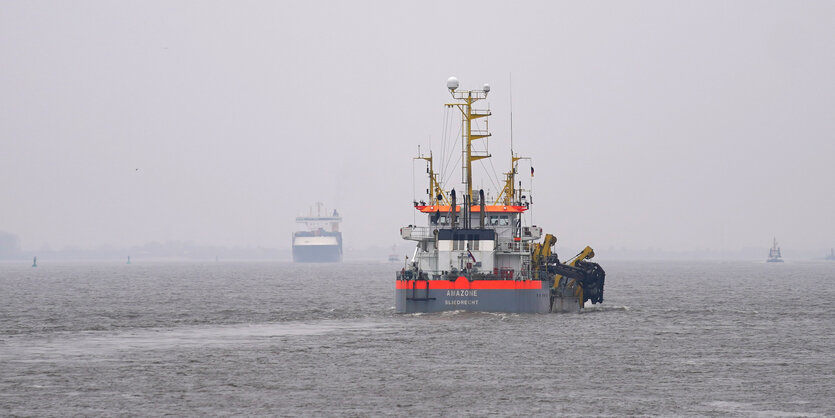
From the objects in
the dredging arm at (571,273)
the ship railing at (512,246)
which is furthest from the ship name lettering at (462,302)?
Answer: the dredging arm at (571,273)

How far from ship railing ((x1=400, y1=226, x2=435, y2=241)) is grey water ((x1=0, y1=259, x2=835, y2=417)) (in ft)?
16.5

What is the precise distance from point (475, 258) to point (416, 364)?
19.9 m

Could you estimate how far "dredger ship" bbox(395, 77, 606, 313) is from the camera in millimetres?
59812

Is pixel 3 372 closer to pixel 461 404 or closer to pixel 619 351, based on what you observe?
pixel 461 404

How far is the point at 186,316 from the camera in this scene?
7200cm

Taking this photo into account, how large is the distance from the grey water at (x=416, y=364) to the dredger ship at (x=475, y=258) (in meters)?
1.37

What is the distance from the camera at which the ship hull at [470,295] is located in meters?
59.4

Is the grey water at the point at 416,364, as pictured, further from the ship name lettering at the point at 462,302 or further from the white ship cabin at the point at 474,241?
the white ship cabin at the point at 474,241

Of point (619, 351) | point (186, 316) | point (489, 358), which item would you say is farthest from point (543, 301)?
point (186, 316)

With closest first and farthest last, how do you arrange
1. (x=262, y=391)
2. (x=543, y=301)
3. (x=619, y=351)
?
1. (x=262, y=391)
2. (x=619, y=351)
3. (x=543, y=301)

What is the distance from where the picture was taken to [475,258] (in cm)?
6209

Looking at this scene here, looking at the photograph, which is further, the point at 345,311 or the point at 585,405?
the point at 345,311

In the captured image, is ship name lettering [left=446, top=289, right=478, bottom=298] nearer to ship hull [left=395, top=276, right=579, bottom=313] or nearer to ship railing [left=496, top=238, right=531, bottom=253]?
ship hull [left=395, top=276, right=579, bottom=313]

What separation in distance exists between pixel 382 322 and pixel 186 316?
16.7m
